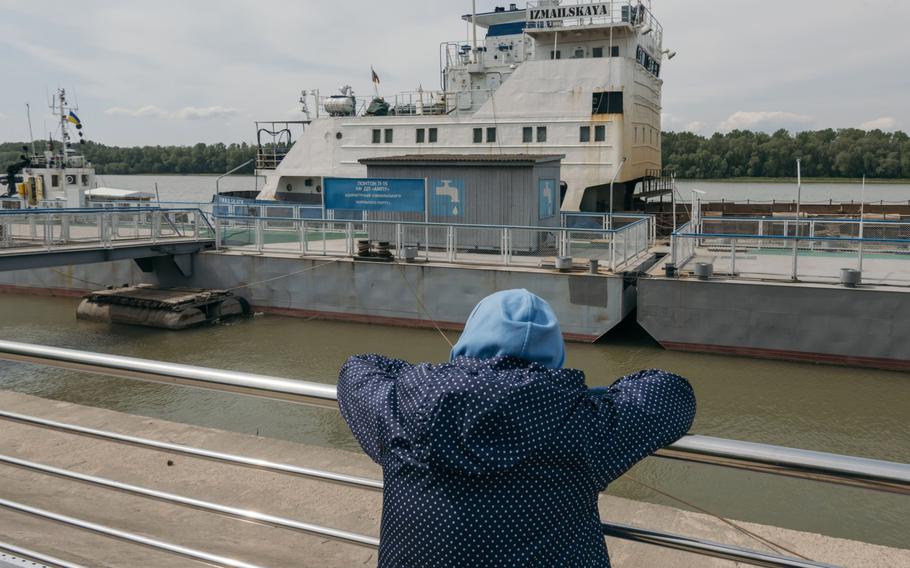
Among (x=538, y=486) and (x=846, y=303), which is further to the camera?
(x=846, y=303)

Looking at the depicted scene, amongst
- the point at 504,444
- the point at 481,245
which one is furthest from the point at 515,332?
the point at 481,245

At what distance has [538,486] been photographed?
177 cm

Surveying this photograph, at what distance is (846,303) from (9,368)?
15726 millimetres

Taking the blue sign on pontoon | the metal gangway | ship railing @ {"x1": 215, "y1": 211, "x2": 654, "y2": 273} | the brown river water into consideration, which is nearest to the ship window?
ship railing @ {"x1": 215, "y1": 211, "x2": 654, "y2": 273}

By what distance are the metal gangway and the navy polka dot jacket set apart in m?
16.8

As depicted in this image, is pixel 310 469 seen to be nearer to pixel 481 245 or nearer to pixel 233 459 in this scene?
pixel 233 459

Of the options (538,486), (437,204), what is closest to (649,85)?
(437,204)

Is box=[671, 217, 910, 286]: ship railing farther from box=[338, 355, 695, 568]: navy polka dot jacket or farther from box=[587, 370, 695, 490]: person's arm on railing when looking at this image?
box=[338, 355, 695, 568]: navy polka dot jacket

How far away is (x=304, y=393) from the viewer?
242 centimetres

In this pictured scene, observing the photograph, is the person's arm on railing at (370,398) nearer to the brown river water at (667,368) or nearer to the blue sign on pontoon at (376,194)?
the brown river water at (667,368)

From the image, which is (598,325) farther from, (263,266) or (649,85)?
(649,85)

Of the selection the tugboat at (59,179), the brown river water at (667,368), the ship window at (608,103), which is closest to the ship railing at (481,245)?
the brown river water at (667,368)

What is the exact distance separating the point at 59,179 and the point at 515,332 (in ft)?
113

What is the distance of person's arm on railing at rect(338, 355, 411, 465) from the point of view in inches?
72.6
